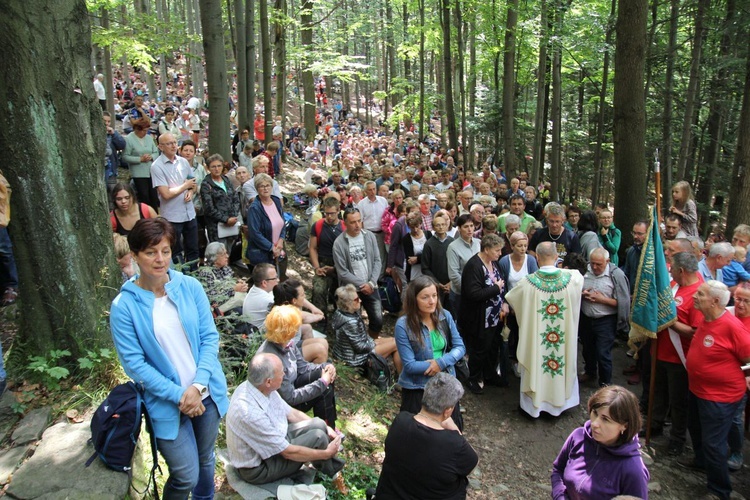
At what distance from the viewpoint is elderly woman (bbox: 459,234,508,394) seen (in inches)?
247

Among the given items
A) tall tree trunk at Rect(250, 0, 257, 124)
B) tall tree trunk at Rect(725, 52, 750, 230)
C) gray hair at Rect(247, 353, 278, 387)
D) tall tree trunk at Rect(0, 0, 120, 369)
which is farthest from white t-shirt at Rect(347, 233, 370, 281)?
tall tree trunk at Rect(250, 0, 257, 124)

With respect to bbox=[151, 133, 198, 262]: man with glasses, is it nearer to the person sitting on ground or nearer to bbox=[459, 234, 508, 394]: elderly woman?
the person sitting on ground

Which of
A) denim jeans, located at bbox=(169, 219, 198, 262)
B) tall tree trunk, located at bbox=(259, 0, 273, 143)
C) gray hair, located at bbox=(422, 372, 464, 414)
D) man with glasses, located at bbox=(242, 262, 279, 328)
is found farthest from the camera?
tall tree trunk, located at bbox=(259, 0, 273, 143)

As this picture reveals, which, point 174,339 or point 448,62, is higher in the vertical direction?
point 448,62

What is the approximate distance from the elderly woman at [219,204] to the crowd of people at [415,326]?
0.02 metres

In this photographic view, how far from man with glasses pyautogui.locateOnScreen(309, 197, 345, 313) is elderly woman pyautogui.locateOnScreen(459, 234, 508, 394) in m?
1.95

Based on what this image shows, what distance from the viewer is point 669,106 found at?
14.8 m

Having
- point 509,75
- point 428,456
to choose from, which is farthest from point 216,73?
point 509,75

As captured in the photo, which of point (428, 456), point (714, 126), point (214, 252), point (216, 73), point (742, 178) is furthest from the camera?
point (714, 126)

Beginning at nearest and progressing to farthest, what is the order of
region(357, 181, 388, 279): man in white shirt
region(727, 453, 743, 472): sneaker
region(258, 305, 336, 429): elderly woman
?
1. region(258, 305, 336, 429): elderly woman
2. region(727, 453, 743, 472): sneaker
3. region(357, 181, 388, 279): man in white shirt

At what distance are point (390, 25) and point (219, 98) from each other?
78.9 feet

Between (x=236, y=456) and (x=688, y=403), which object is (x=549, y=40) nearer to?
(x=688, y=403)

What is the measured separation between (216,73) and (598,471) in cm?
767

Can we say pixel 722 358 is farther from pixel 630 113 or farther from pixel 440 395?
pixel 630 113
